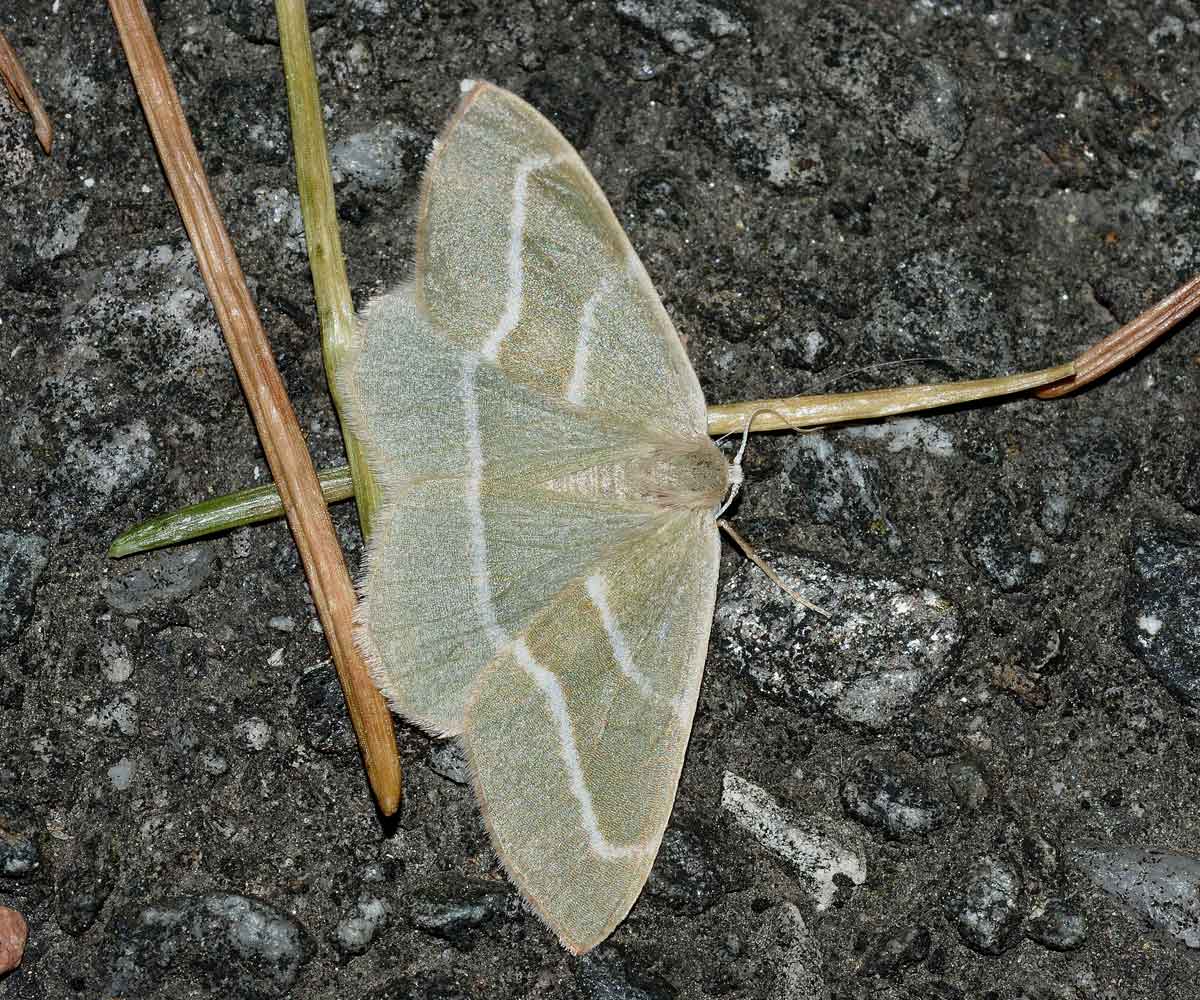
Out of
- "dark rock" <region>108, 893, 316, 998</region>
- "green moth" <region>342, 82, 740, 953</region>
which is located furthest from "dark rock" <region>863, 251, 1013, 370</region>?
"dark rock" <region>108, 893, 316, 998</region>

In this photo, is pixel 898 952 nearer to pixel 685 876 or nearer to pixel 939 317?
pixel 685 876

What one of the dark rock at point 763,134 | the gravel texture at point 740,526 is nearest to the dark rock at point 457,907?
the gravel texture at point 740,526

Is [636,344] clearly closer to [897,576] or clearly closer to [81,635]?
[897,576]


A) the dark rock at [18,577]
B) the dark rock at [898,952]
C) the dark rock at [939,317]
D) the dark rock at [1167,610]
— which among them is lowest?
the dark rock at [898,952]

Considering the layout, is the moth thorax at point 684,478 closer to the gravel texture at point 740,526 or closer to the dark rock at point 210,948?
the gravel texture at point 740,526

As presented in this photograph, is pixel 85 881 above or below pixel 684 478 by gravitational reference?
below

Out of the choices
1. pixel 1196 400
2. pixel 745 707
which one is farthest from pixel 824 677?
pixel 1196 400

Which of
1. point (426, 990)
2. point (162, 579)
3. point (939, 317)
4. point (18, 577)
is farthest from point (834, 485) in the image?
point (18, 577)

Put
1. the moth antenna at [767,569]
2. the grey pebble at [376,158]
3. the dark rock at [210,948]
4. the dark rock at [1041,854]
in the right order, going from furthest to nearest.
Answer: the grey pebble at [376,158] → the moth antenna at [767,569] → the dark rock at [1041,854] → the dark rock at [210,948]
